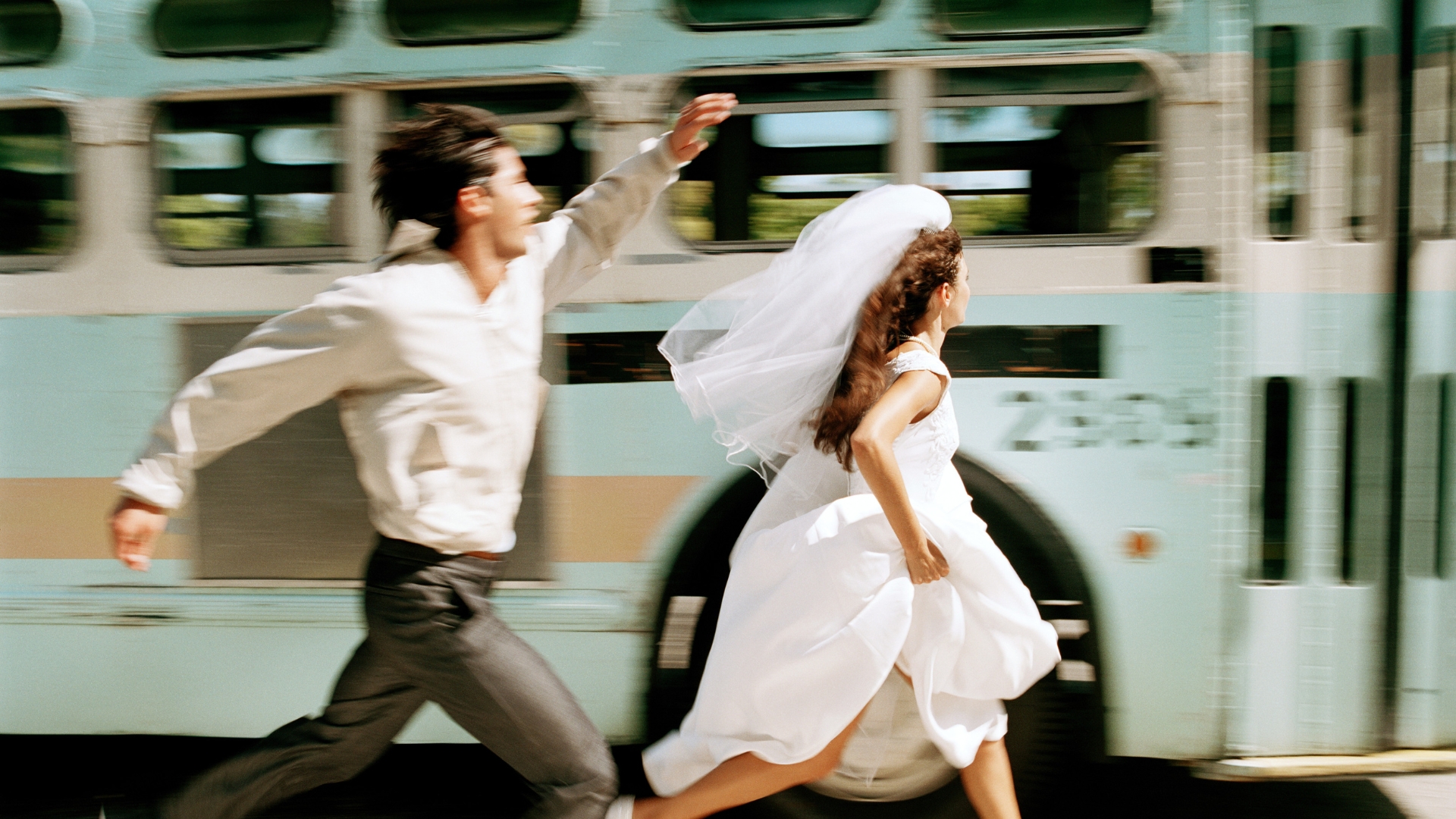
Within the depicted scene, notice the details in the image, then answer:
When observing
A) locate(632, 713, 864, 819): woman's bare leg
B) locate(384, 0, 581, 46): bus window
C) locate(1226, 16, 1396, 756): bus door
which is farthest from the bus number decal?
locate(384, 0, 581, 46): bus window

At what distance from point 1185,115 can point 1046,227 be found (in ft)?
1.30

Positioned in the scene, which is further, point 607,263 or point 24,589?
point 24,589

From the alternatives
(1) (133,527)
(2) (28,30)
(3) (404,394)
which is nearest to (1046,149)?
(3) (404,394)

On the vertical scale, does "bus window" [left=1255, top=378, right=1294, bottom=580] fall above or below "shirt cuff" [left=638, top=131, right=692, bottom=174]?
below

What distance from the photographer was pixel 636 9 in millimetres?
2559

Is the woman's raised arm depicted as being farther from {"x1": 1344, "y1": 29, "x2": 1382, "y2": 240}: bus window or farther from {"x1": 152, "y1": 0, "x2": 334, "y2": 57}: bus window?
{"x1": 152, "y1": 0, "x2": 334, "y2": 57}: bus window

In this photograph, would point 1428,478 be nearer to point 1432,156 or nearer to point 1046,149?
point 1432,156

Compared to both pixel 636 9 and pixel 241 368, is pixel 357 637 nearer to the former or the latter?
pixel 241 368

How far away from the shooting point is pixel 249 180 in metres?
2.71

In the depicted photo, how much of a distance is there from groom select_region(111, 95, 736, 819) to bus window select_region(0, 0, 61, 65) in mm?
1396

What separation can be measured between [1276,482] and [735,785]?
1491 mm

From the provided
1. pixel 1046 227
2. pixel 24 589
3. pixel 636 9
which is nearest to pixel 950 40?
pixel 1046 227

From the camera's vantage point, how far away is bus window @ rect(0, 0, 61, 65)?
2711 millimetres

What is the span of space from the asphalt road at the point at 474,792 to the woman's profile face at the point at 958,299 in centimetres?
121
